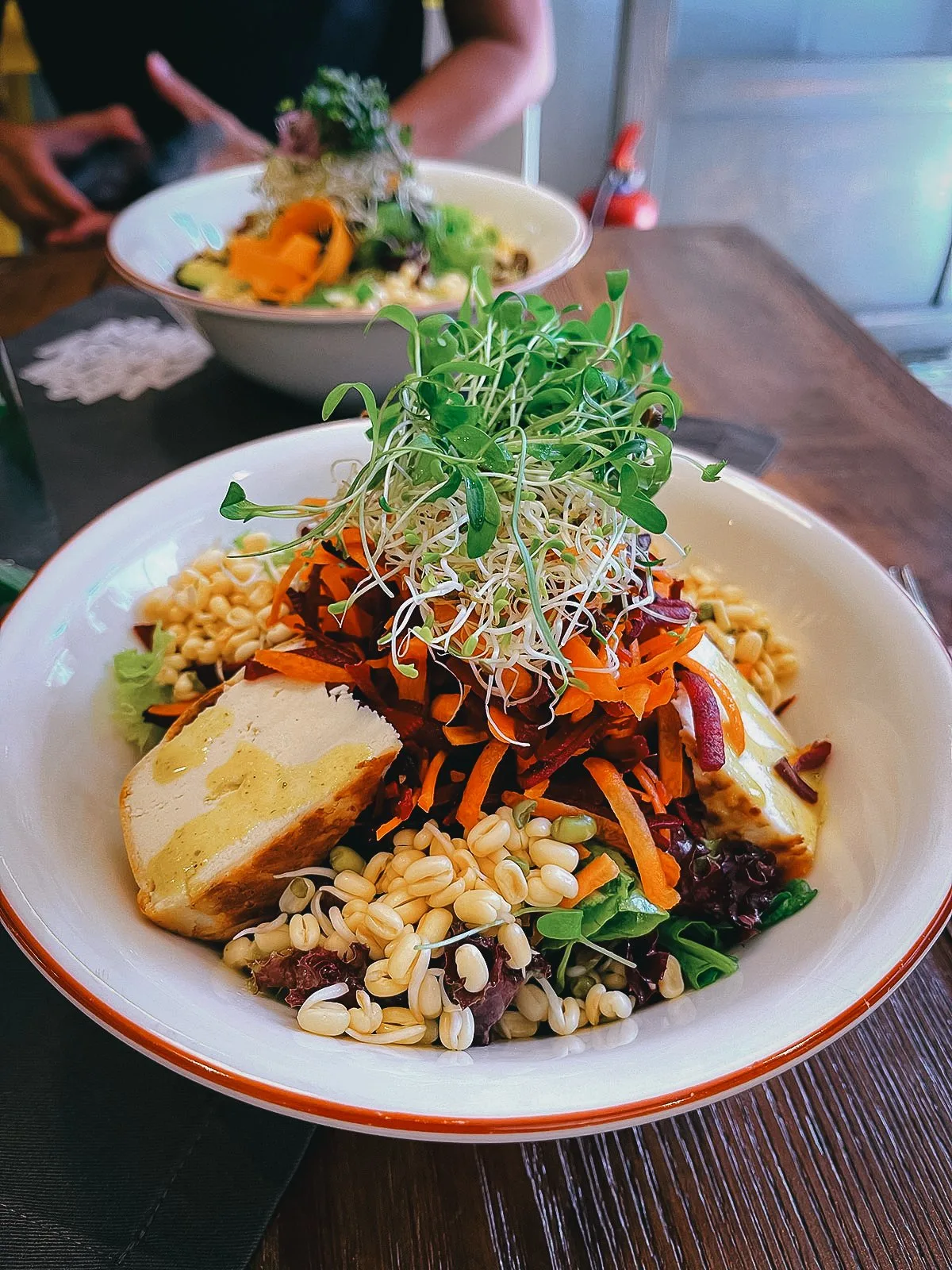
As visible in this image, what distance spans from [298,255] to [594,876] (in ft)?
6.25

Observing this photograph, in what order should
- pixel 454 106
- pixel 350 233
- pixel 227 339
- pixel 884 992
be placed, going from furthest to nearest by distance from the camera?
pixel 454 106
pixel 350 233
pixel 227 339
pixel 884 992

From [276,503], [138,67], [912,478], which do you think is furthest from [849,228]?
[276,503]

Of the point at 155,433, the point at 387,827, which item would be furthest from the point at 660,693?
the point at 155,433

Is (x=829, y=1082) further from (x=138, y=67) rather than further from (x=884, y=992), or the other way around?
(x=138, y=67)

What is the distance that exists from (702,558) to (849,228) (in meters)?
6.33

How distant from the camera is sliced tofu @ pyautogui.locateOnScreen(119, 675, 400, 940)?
1.09 meters

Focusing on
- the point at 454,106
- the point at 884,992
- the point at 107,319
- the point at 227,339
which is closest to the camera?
the point at 884,992

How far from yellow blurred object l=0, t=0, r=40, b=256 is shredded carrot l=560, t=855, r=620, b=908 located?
4574 mm

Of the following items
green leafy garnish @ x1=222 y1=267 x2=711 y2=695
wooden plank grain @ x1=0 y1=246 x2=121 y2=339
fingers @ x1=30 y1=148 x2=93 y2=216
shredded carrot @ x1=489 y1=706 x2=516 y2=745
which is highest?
green leafy garnish @ x1=222 y1=267 x2=711 y2=695

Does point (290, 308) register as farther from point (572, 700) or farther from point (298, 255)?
point (572, 700)

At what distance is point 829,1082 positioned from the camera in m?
1.14

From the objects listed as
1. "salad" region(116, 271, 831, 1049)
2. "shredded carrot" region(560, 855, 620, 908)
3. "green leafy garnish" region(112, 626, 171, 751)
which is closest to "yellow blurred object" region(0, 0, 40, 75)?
"green leafy garnish" region(112, 626, 171, 751)

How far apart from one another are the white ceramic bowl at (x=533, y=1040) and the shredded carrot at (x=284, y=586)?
0.27 meters

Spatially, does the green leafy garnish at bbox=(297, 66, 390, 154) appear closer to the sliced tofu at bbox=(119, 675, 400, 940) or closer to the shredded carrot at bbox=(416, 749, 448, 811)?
the sliced tofu at bbox=(119, 675, 400, 940)
